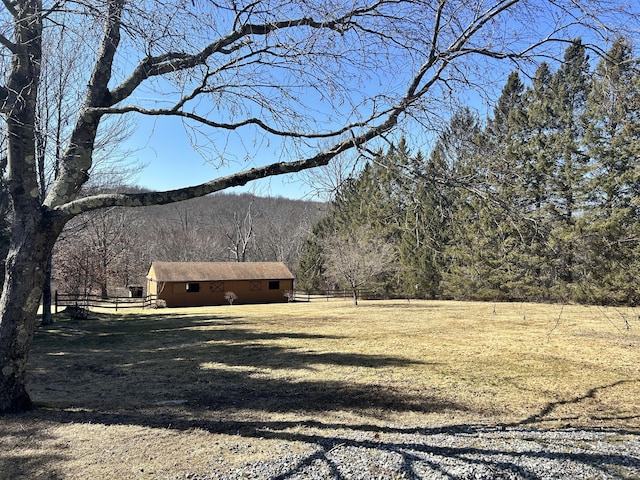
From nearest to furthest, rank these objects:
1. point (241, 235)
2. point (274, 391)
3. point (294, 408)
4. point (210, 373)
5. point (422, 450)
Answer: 1. point (422, 450)
2. point (294, 408)
3. point (274, 391)
4. point (210, 373)
5. point (241, 235)

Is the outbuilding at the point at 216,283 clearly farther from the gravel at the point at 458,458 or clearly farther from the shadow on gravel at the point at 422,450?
the gravel at the point at 458,458

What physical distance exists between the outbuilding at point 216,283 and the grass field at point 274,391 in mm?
17175

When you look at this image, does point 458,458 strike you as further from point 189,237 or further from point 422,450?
point 189,237

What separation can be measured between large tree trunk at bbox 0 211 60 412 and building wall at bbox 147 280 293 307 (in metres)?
27.0

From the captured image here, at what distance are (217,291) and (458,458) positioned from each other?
30.6 meters

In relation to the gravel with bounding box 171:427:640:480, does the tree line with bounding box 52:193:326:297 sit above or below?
above

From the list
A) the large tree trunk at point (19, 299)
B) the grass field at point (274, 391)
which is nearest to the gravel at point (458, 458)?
the grass field at point (274, 391)

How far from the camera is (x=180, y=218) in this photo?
56.8 metres

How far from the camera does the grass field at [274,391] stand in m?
3.97

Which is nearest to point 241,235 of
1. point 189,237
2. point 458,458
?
point 189,237

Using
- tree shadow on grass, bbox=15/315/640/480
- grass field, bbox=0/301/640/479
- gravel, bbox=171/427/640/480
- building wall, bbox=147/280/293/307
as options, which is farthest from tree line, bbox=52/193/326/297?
gravel, bbox=171/427/640/480

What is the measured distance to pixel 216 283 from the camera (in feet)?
108

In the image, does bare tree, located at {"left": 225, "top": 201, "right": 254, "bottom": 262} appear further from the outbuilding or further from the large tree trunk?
the large tree trunk

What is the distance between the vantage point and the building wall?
102ft
